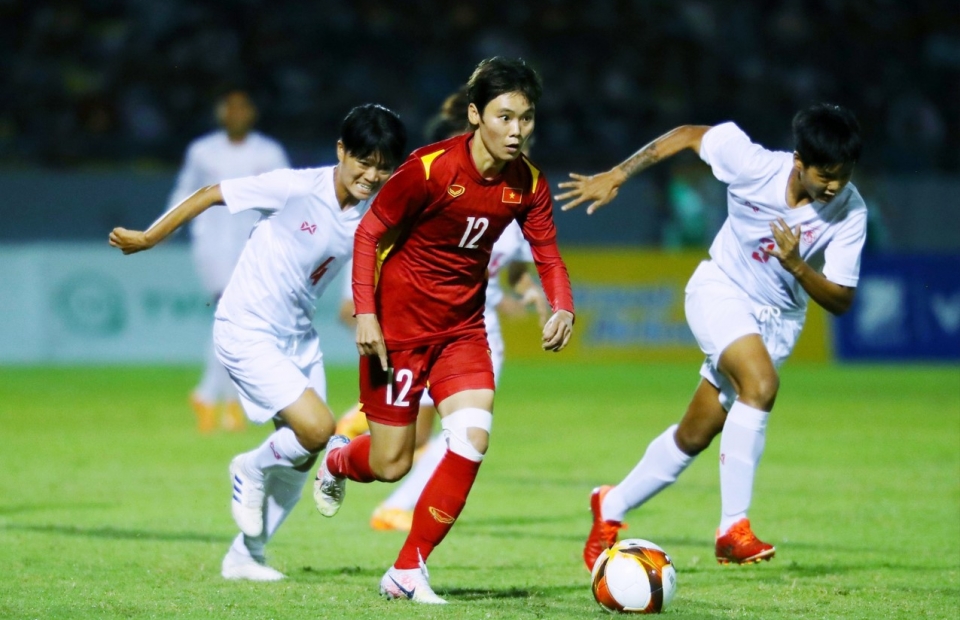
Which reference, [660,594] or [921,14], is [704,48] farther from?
[660,594]

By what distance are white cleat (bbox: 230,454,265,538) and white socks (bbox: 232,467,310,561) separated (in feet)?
0.17

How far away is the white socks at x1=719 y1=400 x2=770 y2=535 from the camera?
6137 millimetres

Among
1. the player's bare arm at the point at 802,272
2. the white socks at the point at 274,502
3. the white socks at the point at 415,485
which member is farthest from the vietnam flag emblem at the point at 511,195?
the white socks at the point at 415,485

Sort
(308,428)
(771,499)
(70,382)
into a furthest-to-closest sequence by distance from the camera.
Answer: (70,382) < (771,499) < (308,428)

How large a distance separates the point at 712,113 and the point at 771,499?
12.4 metres

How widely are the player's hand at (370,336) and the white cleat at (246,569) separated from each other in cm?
122

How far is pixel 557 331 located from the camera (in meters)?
5.24

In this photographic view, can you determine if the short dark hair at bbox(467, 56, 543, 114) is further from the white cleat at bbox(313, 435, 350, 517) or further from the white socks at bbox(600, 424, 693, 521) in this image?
the white socks at bbox(600, 424, 693, 521)

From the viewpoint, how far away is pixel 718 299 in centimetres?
645

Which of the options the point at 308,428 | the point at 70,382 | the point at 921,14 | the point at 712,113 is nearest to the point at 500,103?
the point at 308,428

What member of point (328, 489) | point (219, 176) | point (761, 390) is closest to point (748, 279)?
point (761, 390)

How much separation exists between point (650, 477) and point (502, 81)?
2193 mm

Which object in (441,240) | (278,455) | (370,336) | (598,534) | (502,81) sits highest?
(502,81)

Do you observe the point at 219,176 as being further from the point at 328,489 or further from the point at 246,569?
the point at 328,489
